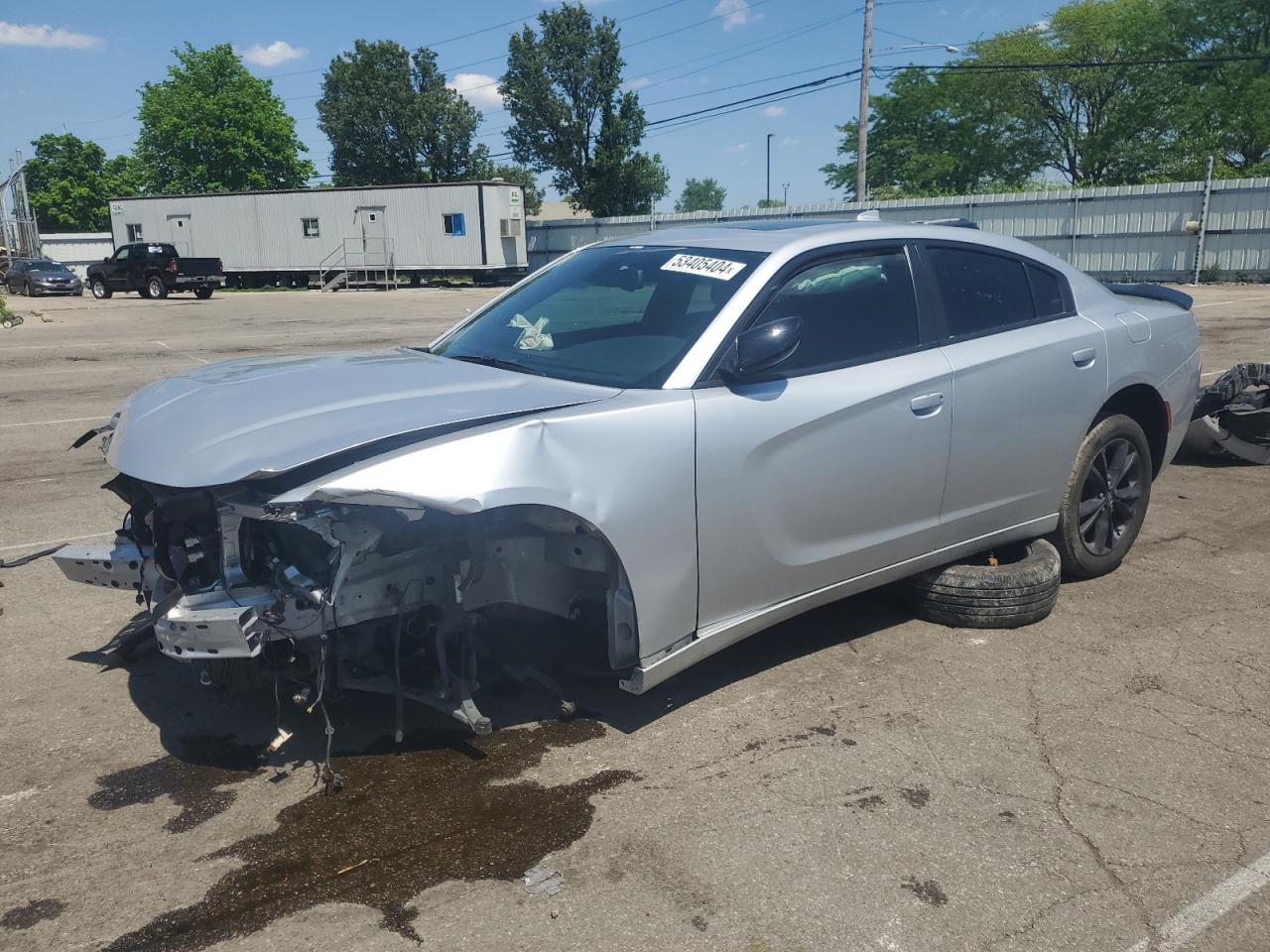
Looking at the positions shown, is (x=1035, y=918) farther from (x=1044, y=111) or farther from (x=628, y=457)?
(x=1044, y=111)

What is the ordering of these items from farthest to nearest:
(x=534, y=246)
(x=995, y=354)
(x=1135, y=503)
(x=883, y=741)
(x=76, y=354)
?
(x=534, y=246) < (x=76, y=354) < (x=1135, y=503) < (x=995, y=354) < (x=883, y=741)

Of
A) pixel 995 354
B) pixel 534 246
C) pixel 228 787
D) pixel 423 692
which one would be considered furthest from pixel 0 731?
pixel 534 246

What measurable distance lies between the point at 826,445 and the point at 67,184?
99649mm

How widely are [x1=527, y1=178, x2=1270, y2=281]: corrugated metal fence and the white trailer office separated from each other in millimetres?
10618

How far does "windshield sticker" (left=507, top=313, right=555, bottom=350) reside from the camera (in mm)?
4176

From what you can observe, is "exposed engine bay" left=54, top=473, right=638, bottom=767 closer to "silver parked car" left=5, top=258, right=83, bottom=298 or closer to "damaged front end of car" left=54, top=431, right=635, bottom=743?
"damaged front end of car" left=54, top=431, right=635, bottom=743

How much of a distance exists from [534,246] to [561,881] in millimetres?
43901


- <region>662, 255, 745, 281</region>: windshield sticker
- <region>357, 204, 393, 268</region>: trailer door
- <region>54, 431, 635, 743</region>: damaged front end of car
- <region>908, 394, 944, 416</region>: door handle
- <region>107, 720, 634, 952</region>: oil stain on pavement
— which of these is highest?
<region>357, 204, 393, 268</region>: trailer door

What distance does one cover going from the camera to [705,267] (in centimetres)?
399

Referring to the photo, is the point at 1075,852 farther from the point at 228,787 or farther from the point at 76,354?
the point at 76,354

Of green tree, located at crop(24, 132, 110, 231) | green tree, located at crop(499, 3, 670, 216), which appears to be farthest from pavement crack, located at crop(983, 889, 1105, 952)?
green tree, located at crop(24, 132, 110, 231)

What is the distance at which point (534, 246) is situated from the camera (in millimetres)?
45031

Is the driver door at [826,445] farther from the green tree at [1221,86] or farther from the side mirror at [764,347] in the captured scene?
the green tree at [1221,86]

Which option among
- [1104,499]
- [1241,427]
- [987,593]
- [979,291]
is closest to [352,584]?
[987,593]
